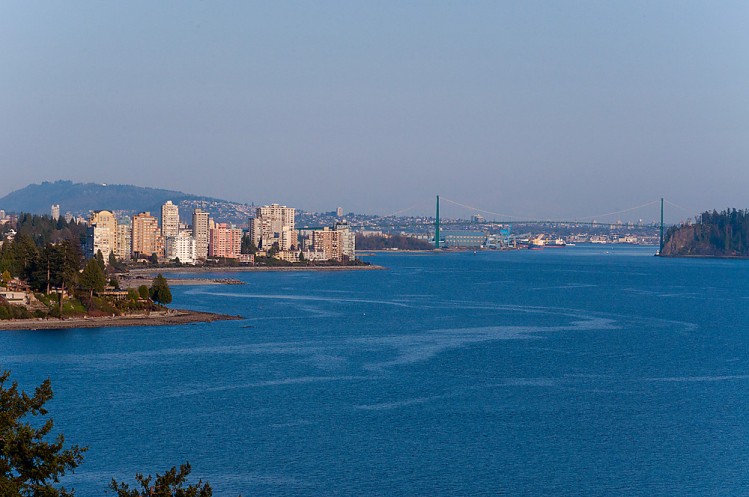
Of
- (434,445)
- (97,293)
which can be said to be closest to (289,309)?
(97,293)

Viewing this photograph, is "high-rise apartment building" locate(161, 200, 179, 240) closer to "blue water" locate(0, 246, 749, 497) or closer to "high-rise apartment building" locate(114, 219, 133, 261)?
"high-rise apartment building" locate(114, 219, 133, 261)

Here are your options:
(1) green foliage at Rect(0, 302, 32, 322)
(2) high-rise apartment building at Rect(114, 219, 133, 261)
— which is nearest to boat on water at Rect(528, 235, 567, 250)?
(2) high-rise apartment building at Rect(114, 219, 133, 261)

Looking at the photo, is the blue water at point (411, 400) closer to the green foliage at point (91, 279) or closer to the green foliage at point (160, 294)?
the green foliage at point (160, 294)

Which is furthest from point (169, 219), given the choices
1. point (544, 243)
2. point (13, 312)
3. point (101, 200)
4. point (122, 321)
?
point (101, 200)

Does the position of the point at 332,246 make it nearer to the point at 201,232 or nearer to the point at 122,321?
the point at 201,232

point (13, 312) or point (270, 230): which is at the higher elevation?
point (270, 230)

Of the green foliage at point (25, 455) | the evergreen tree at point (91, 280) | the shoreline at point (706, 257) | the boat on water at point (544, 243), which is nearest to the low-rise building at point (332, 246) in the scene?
the shoreline at point (706, 257)
